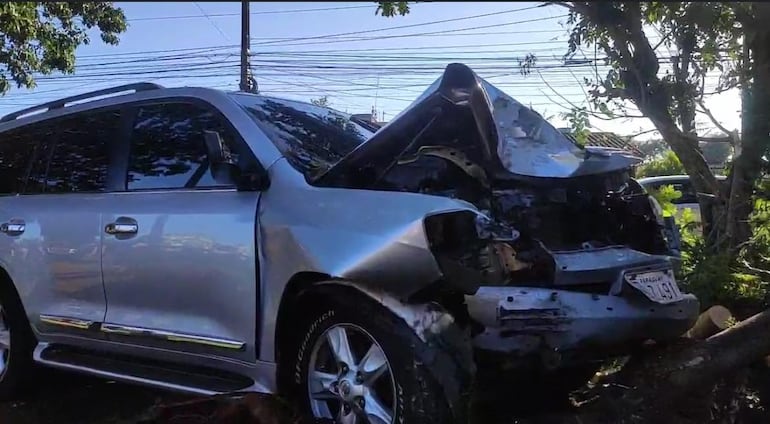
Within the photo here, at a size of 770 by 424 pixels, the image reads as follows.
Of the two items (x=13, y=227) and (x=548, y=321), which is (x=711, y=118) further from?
(x=13, y=227)

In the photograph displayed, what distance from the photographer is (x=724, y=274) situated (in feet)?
17.3

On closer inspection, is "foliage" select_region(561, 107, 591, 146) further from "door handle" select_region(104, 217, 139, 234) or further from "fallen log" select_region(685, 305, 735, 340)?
"door handle" select_region(104, 217, 139, 234)

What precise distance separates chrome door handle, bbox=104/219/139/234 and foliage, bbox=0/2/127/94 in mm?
7173

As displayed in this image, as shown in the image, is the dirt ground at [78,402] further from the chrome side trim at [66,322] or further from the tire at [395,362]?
the tire at [395,362]

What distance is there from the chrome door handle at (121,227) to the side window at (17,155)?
133 centimetres

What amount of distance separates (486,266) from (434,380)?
1.80ft

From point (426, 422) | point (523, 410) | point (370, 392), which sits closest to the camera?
point (426, 422)

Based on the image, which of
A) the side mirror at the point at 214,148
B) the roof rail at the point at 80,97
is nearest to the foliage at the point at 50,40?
the roof rail at the point at 80,97

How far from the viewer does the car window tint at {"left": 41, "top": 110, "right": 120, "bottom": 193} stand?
4.81m

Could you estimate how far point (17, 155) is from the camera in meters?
5.52

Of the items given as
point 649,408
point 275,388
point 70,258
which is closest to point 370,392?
point 275,388

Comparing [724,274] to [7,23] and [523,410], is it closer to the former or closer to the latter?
[523,410]

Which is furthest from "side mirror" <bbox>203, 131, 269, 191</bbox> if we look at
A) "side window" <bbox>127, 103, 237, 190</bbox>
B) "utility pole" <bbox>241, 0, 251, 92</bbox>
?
"utility pole" <bbox>241, 0, 251, 92</bbox>

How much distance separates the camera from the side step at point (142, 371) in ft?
12.4
